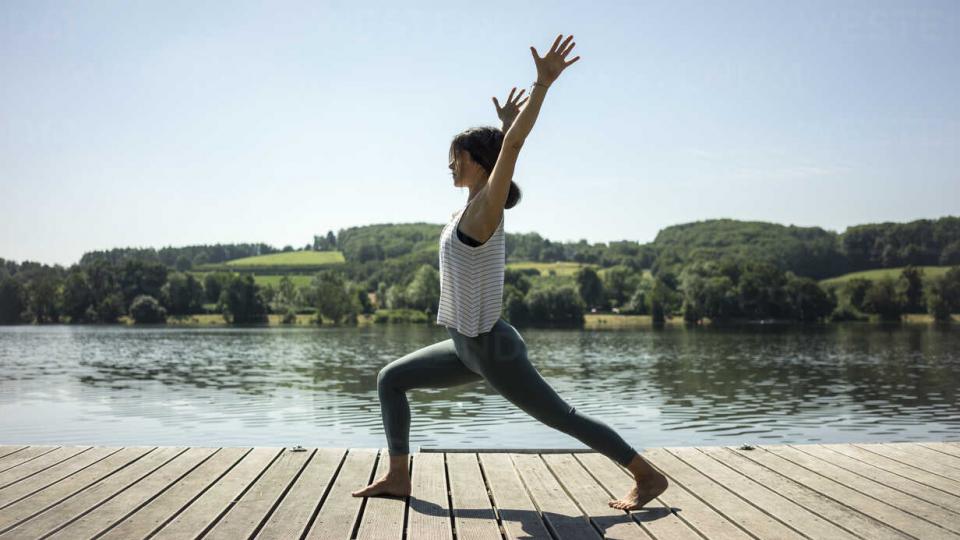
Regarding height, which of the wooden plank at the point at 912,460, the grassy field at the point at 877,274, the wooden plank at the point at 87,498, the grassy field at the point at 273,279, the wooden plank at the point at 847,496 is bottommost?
the wooden plank at the point at 912,460

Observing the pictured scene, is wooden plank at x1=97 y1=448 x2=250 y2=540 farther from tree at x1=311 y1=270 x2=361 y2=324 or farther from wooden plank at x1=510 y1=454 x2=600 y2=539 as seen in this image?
tree at x1=311 y1=270 x2=361 y2=324

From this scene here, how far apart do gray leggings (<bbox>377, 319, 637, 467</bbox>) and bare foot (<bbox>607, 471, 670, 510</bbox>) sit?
0.14 meters

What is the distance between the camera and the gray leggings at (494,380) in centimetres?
410

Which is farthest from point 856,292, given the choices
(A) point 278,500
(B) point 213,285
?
(A) point 278,500

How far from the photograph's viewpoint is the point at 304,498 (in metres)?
4.44

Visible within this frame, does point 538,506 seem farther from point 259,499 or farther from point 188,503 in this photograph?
point 188,503

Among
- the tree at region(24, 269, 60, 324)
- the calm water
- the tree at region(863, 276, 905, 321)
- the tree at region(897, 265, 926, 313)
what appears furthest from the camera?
the tree at region(24, 269, 60, 324)

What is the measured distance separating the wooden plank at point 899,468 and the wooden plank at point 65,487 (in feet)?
15.8

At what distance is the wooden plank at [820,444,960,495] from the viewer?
15.6ft

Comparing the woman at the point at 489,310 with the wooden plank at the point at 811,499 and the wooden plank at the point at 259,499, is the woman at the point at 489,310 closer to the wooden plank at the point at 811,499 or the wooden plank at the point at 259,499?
the wooden plank at the point at 259,499

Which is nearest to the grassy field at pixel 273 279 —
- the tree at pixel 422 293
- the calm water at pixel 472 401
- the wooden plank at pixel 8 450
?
the tree at pixel 422 293

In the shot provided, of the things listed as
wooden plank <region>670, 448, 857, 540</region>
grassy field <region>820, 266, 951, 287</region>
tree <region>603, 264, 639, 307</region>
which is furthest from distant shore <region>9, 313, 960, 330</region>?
wooden plank <region>670, 448, 857, 540</region>

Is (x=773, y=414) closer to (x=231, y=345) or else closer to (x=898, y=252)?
(x=231, y=345)

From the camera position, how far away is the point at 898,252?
4596 inches
